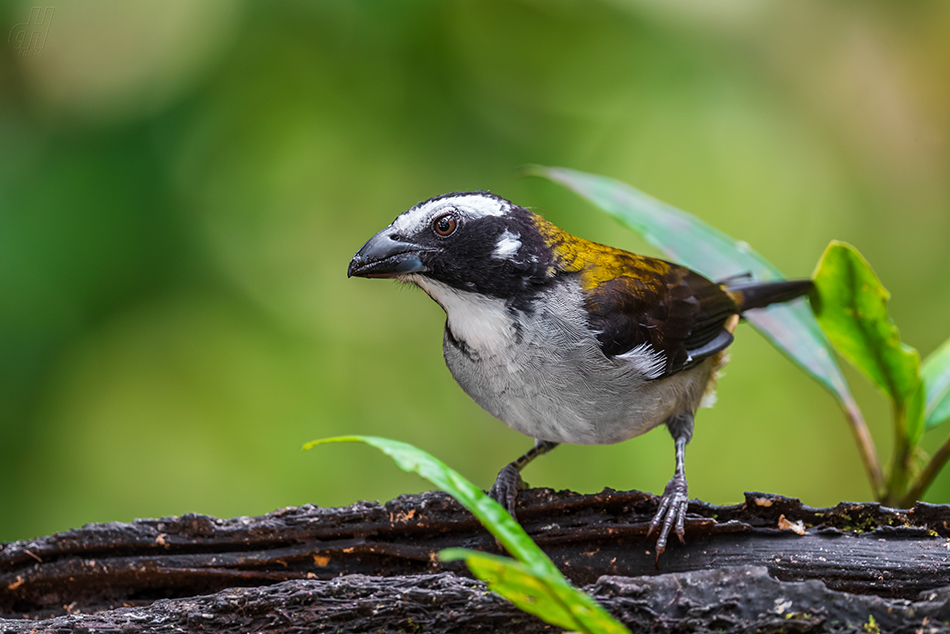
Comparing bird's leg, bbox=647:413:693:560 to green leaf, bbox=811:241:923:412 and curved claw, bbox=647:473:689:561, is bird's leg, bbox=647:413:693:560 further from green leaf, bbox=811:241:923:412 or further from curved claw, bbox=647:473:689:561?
green leaf, bbox=811:241:923:412

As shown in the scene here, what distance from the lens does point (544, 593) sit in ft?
5.05

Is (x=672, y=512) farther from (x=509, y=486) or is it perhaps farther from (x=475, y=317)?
(x=475, y=317)

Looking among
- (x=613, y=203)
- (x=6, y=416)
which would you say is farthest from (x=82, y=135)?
(x=613, y=203)

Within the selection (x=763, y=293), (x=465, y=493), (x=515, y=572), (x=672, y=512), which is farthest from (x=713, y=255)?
(x=515, y=572)

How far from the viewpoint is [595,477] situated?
4645 millimetres

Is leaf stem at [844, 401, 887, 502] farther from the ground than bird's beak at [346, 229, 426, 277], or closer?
closer

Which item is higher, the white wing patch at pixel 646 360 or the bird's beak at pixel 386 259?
the bird's beak at pixel 386 259

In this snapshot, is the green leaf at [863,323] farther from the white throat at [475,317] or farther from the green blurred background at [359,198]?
the green blurred background at [359,198]

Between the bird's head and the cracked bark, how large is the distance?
79cm

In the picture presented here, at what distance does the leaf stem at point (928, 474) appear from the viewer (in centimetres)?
302

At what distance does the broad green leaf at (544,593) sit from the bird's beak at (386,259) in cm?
144

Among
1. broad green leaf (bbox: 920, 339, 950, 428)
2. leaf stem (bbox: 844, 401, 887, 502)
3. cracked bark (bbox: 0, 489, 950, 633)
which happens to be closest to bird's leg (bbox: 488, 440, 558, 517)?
cracked bark (bbox: 0, 489, 950, 633)

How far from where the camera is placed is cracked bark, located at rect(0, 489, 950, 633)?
2.05 metres

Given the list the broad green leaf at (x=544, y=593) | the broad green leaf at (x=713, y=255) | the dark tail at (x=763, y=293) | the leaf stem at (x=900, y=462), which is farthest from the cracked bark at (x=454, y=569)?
the dark tail at (x=763, y=293)
